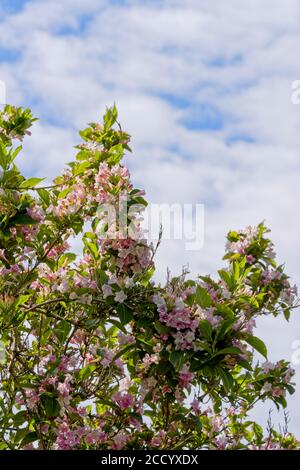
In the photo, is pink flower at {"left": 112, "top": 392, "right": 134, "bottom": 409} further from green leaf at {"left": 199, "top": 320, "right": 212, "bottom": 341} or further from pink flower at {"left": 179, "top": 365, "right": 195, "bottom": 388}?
green leaf at {"left": 199, "top": 320, "right": 212, "bottom": 341}

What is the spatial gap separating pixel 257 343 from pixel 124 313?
2.77 feet

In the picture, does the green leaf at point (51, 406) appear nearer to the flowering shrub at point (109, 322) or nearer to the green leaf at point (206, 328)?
the flowering shrub at point (109, 322)

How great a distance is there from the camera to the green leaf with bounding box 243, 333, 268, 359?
14.7 feet

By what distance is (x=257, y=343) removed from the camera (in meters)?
4.50

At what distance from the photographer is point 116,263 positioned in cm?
476

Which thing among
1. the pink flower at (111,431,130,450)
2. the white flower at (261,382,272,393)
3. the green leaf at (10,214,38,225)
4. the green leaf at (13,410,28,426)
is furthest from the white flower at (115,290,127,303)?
the white flower at (261,382,272,393)

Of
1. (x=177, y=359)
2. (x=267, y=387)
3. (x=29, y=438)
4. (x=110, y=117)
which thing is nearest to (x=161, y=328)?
(x=177, y=359)

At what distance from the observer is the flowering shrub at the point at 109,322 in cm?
458

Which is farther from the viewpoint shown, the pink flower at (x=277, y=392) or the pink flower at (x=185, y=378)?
the pink flower at (x=277, y=392)

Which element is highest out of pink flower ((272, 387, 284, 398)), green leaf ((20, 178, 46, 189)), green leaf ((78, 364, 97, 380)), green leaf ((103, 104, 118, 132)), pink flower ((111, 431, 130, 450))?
green leaf ((103, 104, 118, 132))

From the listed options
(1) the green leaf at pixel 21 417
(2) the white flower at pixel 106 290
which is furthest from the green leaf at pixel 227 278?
(1) the green leaf at pixel 21 417

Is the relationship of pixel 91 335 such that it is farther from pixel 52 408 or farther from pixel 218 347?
pixel 218 347
